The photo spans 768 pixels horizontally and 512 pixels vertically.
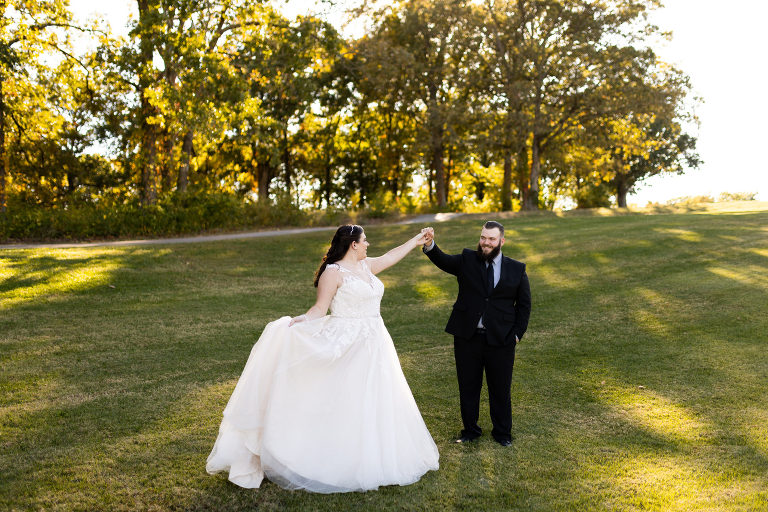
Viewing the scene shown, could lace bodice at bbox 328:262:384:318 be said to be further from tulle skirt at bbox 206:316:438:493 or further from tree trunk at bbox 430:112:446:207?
tree trunk at bbox 430:112:446:207

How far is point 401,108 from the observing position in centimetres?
3747

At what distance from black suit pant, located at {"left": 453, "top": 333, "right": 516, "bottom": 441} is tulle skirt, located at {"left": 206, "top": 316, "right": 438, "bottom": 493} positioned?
111 centimetres

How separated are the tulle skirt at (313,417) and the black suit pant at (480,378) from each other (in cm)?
111

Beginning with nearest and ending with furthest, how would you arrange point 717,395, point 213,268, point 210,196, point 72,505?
point 72,505 → point 717,395 → point 213,268 → point 210,196

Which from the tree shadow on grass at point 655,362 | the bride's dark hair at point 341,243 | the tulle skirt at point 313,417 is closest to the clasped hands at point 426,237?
the bride's dark hair at point 341,243

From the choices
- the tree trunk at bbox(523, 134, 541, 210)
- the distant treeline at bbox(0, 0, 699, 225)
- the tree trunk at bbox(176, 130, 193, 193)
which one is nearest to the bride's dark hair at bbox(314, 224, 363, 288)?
the distant treeline at bbox(0, 0, 699, 225)

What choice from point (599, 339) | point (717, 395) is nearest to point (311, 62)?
point (599, 339)

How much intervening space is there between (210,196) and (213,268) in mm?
7035

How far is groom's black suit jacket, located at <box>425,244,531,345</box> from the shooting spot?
6480 mm

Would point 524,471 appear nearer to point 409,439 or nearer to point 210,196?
point 409,439

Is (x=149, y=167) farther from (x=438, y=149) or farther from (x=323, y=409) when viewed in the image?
(x=323, y=409)

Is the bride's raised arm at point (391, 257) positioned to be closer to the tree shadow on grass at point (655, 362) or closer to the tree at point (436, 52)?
the tree shadow on grass at point (655, 362)

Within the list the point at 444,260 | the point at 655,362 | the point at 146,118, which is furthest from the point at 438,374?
the point at 146,118

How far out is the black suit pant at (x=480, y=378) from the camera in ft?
21.6
